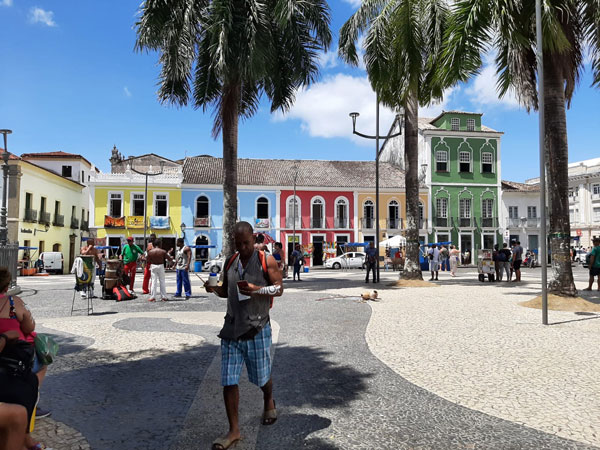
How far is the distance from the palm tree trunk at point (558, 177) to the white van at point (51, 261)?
101ft

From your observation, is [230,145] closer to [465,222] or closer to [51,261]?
[51,261]

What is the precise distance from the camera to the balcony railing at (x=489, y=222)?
4166cm

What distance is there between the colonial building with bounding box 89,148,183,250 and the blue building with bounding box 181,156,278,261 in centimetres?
85

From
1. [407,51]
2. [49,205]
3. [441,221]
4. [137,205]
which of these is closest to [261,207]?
[137,205]

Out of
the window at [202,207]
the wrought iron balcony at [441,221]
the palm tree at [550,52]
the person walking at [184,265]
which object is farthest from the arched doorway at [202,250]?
the palm tree at [550,52]

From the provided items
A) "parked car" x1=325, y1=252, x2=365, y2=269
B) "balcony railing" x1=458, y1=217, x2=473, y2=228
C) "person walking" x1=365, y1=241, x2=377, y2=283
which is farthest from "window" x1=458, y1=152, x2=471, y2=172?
"person walking" x1=365, y1=241, x2=377, y2=283

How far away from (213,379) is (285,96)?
42.3 feet

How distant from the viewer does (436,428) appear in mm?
3348

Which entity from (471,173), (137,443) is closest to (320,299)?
(137,443)

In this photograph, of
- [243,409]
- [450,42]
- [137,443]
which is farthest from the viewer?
[450,42]

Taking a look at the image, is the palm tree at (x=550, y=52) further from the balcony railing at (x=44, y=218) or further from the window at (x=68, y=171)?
the window at (x=68, y=171)

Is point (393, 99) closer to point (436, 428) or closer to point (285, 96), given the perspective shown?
point (285, 96)

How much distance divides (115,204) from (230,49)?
27.6 meters

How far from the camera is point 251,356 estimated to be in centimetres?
324
